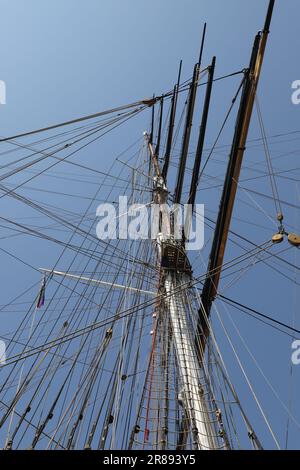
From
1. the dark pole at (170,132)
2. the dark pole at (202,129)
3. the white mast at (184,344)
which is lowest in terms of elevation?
the white mast at (184,344)

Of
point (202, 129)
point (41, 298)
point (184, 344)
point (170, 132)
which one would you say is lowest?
point (184, 344)

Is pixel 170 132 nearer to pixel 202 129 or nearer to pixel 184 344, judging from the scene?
pixel 202 129

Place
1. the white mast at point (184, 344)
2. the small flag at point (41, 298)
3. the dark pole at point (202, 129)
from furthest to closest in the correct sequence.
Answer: the dark pole at point (202, 129)
the small flag at point (41, 298)
the white mast at point (184, 344)

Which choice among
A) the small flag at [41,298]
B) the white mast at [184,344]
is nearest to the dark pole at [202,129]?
the white mast at [184,344]

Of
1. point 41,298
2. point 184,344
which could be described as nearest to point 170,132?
point 41,298

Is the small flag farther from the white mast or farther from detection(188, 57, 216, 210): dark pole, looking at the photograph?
detection(188, 57, 216, 210): dark pole

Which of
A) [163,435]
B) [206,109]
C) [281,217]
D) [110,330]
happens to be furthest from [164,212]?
[163,435]

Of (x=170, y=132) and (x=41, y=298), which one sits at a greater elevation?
(x=170, y=132)

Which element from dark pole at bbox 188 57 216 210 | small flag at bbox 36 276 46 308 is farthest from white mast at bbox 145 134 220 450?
small flag at bbox 36 276 46 308

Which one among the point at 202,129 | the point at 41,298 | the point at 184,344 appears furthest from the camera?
the point at 202,129

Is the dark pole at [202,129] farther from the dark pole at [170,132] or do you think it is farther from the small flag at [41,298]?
the small flag at [41,298]

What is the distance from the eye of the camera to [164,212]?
431 inches

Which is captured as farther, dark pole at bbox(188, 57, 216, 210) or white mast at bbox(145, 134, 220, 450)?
dark pole at bbox(188, 57, 216, 210)

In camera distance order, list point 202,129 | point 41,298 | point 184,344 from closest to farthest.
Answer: point 184,344, point 41,298, point 202,129
